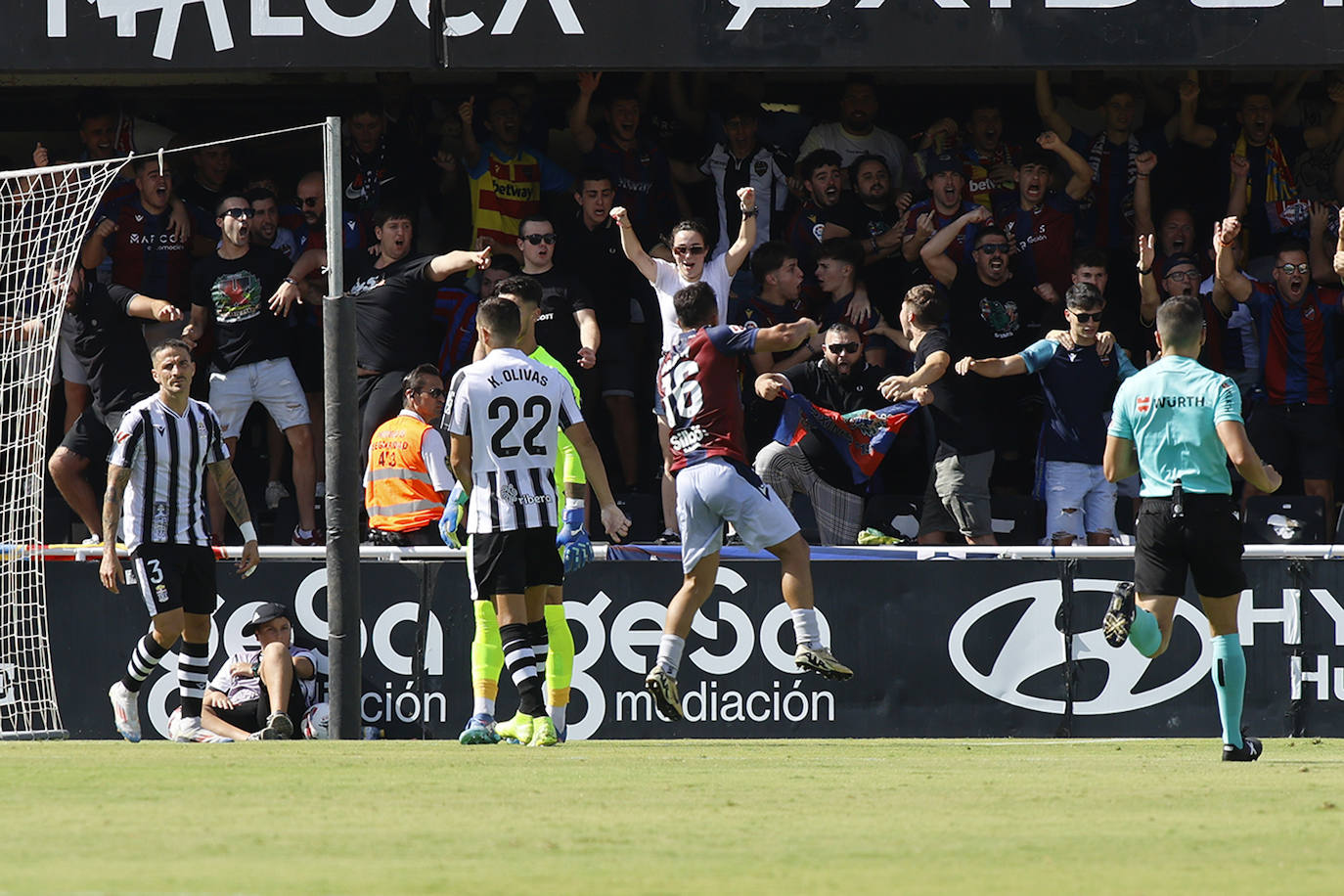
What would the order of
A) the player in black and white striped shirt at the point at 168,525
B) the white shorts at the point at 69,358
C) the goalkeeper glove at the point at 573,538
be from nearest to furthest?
1. the goalkeeper glove at the point at 573,538
2. the player in black and white striped shirt at the point at 168,525
3. the white shorts at the point at 69,358

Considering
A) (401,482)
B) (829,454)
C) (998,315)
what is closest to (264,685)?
(401,482)

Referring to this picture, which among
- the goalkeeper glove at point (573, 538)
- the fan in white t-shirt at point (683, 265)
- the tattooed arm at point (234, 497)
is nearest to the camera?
the goalkeeper glove at point (573, 538)

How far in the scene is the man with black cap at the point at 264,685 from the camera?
420 inches

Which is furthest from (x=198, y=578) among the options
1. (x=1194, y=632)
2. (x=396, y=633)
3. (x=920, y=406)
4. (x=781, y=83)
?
(x=781, y=83)

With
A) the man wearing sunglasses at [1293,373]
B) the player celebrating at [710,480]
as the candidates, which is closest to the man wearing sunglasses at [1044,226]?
the man wearing sunglasses at [1293,373]

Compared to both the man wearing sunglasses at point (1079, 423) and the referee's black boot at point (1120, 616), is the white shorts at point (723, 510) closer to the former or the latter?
the referee's black boot at point (1120, 616)

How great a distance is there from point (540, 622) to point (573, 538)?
67 cm

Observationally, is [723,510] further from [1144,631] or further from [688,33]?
[688,33]

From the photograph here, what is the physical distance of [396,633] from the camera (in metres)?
11.2

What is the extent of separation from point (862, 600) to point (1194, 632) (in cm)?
202

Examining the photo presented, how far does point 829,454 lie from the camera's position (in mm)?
11734

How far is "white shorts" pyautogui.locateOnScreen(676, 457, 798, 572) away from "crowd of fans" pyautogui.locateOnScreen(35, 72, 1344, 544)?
230 cm

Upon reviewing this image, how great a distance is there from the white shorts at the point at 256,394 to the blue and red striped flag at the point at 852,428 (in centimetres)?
335

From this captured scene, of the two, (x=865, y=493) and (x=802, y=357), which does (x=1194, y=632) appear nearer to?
(x=865, y=493)
